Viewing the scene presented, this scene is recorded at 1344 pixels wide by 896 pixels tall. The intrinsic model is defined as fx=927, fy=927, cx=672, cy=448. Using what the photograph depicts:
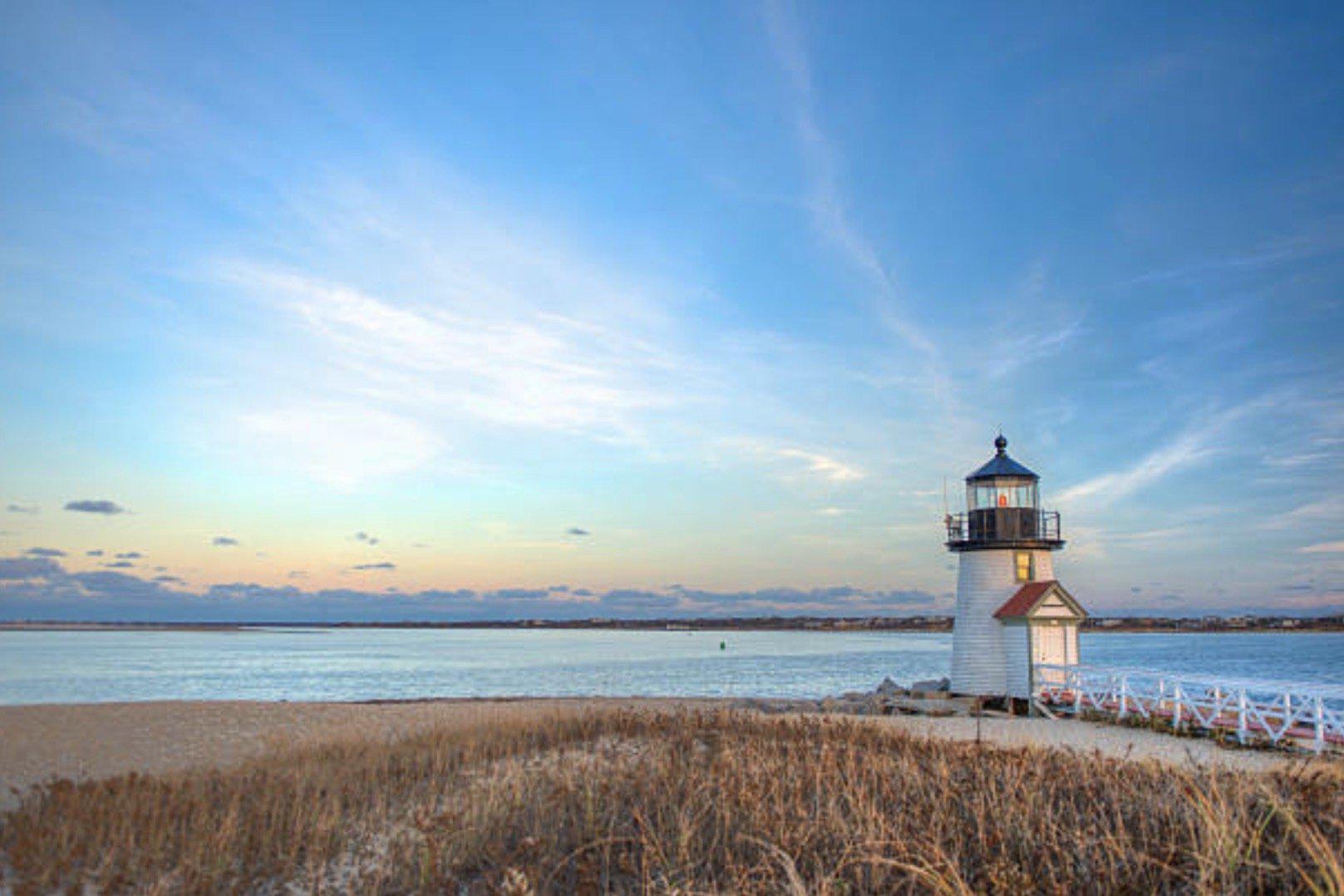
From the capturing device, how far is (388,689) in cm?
4200

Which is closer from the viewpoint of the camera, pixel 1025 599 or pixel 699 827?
pixel 699 827

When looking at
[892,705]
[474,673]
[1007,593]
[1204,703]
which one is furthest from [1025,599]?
[474,673]

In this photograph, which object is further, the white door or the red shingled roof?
the white door

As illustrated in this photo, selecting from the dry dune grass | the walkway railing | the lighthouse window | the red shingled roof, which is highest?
the lighthouse window

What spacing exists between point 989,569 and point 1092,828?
1998 centimetres

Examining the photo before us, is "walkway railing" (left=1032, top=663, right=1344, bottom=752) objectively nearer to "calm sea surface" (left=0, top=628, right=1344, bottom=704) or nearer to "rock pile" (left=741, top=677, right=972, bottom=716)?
"rock pile" (left=741, top=677, right=972, bottom=716)

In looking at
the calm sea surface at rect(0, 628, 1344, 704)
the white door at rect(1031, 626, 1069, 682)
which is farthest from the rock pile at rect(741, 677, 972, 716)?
the calm sea surface at rect(0, 628, 1344, 704)

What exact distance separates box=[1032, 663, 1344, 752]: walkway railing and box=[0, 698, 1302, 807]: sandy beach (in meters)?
1.11

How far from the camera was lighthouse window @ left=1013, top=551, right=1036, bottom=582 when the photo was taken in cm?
2534

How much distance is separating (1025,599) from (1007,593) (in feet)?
2.39

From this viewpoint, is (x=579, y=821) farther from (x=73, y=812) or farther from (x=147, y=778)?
(x=147, y=778)

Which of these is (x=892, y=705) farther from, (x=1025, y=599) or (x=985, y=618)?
(x=1025, y=599)

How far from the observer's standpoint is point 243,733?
64.0ft

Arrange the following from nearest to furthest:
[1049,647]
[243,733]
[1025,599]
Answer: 1. [243,733]
2. [1025,599]
3. [1049,647]
